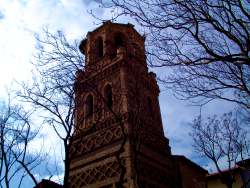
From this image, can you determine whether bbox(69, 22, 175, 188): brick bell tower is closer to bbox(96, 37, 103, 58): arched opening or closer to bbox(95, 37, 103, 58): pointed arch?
bbox(96, 37, 103, 58): arched opening

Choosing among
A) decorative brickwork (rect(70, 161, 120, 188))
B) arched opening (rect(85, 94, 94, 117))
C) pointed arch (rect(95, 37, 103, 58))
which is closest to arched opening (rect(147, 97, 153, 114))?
arched opening (rect(85, 94, 94, 117))

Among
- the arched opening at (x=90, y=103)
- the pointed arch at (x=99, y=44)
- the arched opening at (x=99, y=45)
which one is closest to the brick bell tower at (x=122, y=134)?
the arched opening at (x=90, y=103)

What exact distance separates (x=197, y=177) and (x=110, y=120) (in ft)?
27.0

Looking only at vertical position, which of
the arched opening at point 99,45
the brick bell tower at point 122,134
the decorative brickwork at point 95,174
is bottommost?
the decorative brickwork at point 95,174

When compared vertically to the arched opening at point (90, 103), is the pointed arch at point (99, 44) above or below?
above

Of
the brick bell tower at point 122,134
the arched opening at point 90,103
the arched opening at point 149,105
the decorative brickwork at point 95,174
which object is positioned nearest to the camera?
the brick bell tower at point 122,134

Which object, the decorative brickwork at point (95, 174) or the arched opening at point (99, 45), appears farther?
the arched opening at point (99, 45)

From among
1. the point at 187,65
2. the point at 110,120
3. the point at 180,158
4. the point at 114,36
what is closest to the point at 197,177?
the point at 180,158

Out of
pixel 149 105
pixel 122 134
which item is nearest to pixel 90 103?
pixel 149 105

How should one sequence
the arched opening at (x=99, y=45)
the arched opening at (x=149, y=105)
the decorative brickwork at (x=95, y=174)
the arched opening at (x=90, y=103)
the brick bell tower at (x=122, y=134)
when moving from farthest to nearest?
the arched opening at (x=99, y=45)
the arched opening at (x=149, y=105)
the arched opening at (x=90, y=103)
the decorative brickwork at (x=95, y=174)
the brick bell tower at (x=122, y=134)

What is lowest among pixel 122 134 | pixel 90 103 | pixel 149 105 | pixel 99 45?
pixel 122 134

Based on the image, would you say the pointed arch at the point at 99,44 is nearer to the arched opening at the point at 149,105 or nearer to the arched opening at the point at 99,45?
the arched opening at the point at 99,45

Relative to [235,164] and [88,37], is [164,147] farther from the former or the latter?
[88,37]

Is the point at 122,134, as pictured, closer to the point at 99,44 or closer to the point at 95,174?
the point at 95,174
